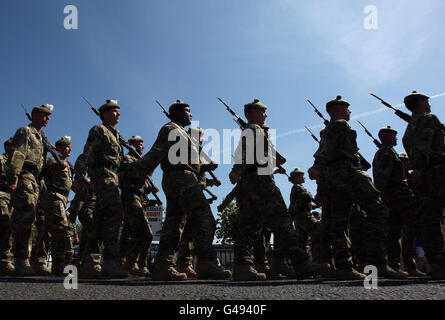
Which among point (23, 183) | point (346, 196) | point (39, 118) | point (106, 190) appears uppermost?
point (39, 118)

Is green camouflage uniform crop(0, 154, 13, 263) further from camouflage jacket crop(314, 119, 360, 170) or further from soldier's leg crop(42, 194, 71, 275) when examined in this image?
camouflage jacket crop(314, 119, 360, 170)

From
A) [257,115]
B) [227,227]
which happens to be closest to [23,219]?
[257,115]

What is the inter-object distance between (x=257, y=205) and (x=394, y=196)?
8.25 ft

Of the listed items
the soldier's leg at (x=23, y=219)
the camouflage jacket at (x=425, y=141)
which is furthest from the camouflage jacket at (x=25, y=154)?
the camouflage jacket at (x=425, y=141)

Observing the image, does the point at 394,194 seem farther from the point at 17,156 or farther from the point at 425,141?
the point at 17,156

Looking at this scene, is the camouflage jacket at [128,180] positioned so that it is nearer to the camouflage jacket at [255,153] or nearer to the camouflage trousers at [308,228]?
the camouflage jacket at [255,153]

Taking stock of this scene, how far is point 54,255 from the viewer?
21.0 feet

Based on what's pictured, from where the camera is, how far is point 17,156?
5.74 m

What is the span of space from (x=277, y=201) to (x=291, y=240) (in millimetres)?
544

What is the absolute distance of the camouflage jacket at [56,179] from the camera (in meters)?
6.76

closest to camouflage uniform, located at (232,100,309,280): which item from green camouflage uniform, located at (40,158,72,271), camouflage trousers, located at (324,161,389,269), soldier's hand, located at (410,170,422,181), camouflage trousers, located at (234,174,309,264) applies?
camouflage trousers, located at (234,174,309,264)

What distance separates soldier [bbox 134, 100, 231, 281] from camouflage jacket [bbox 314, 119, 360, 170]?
184 cm
